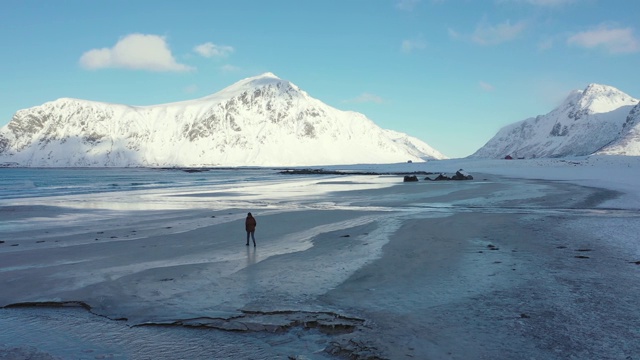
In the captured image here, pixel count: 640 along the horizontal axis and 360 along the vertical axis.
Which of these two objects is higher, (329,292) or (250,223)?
(250,223)

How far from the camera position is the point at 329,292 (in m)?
9.57

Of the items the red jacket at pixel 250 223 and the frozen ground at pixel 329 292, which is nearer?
the frozen ground at pixel 329 292

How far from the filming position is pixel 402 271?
1138cm

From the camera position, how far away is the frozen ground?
6.84m

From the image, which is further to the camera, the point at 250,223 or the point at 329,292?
the point at 250,223

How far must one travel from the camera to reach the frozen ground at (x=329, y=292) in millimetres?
6844

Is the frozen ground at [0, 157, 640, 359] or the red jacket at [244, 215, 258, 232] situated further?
the red jacket at [244, 215, 258, 232]

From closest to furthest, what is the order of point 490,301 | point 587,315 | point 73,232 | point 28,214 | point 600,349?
1. point 600,349
2. point 587,315
3. point 490,301
4. point 73,232
5. point 28,214

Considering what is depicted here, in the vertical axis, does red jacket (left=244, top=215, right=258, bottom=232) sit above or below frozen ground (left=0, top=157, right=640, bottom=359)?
above

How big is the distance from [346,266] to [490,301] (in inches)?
161

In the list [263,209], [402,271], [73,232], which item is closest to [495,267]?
[402,271]

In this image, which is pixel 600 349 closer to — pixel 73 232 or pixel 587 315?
pixel 587 315

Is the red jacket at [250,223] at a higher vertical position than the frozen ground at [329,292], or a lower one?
higher

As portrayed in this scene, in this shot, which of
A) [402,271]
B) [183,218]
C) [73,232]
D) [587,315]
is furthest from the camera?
[183,218]
